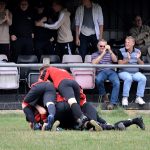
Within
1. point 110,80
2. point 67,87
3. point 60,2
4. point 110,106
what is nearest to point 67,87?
point 67,87

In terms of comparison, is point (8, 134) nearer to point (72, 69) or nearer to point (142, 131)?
point (142, 131)

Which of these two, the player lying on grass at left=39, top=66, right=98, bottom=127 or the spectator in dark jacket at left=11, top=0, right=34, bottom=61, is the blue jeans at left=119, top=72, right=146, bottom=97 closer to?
the spectator in dark jacket at left=11, top=0, right=34, bottom=61

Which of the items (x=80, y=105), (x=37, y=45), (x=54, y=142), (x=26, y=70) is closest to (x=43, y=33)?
(x=37, y=45)

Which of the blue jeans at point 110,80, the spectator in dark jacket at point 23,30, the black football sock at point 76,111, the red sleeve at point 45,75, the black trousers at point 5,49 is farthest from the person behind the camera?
the black trousers at point 5,49

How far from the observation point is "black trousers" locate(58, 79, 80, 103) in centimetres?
1134

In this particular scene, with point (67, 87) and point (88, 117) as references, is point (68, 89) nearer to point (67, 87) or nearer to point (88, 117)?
point (67, 87)

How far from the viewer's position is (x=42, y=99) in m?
11.6

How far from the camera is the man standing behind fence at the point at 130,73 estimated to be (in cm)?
1616

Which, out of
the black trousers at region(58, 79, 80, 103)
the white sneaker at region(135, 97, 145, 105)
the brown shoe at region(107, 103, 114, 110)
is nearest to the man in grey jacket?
the white sneaker at region(135, 97, 145, 105)

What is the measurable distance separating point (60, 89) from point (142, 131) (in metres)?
1.44

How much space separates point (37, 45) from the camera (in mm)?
17547

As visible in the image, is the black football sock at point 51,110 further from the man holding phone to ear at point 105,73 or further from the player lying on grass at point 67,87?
the man holding phone to ear at point 105,73

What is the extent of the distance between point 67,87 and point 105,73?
4883mm

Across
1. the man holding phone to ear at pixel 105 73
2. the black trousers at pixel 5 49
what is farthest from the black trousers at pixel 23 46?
the man holding phone to ear at pixel 105 73
